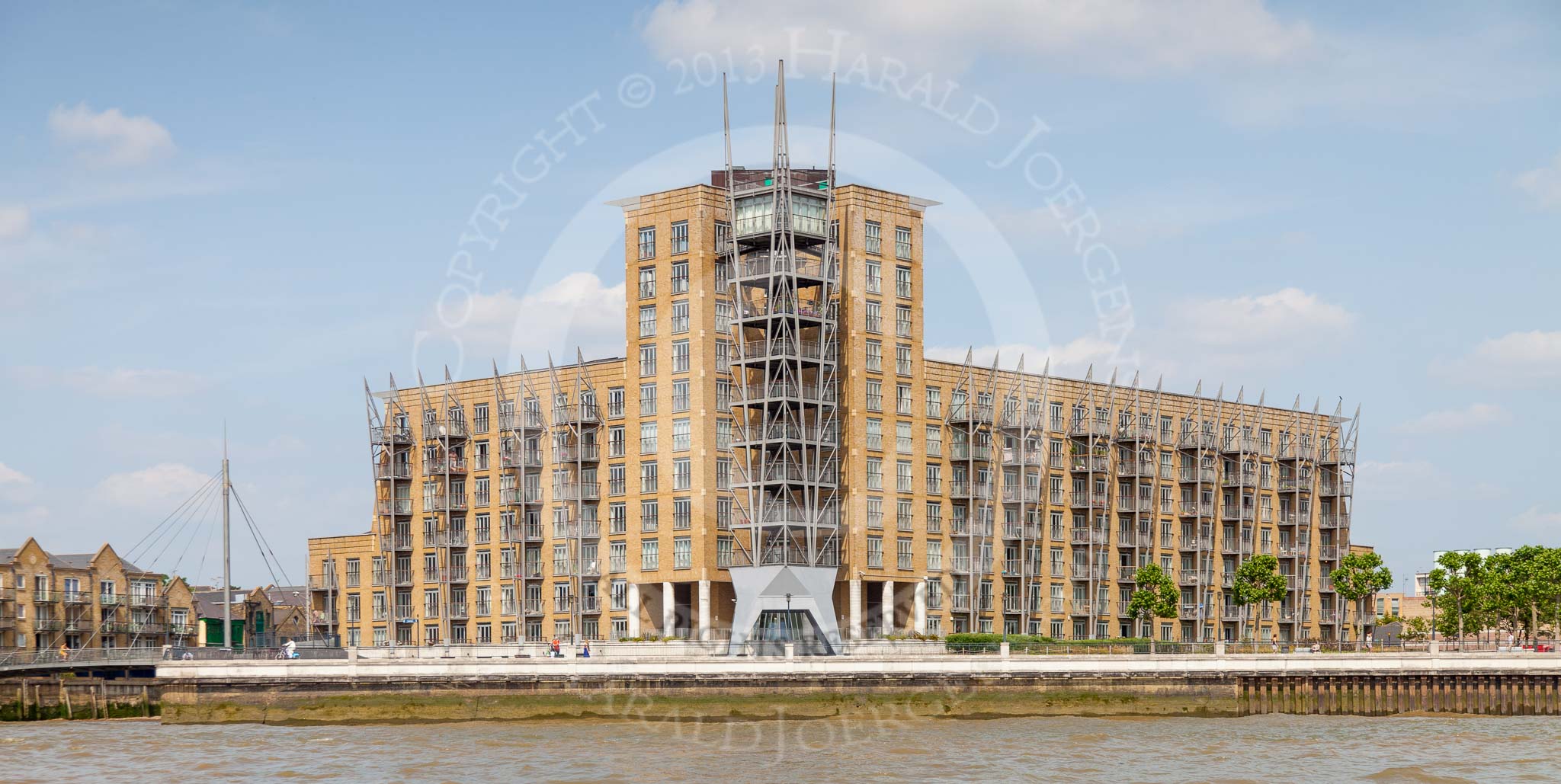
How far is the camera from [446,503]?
124m

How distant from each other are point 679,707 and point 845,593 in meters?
34.1

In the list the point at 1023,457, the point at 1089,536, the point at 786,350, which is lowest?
the point at 1089,536

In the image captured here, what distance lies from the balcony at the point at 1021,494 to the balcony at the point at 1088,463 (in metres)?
4.87

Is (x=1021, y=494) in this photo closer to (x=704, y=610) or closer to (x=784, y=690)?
(x=704, y=610)

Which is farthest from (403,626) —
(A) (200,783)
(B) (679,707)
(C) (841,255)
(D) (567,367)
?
(A) (200,783)

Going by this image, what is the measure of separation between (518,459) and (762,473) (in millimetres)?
20947

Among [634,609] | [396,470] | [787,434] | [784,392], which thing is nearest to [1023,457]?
Result: [787,434]

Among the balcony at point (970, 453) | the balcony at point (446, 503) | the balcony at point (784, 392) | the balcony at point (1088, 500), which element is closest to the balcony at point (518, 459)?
the balcony at point (446, 503)

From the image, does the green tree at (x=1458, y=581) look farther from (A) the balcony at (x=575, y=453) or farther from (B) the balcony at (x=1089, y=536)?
(A) the balcony at (x=575, y=453)

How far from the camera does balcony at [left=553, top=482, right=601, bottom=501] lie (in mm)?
117000

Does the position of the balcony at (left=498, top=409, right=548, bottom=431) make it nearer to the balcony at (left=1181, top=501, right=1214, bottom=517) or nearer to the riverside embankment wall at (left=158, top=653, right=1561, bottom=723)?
the riverside embankment wall at (left=158, top=653, right=1561, bottom=723)

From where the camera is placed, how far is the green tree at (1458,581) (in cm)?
13812

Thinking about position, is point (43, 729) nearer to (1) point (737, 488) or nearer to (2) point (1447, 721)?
(1) point (737, 488)

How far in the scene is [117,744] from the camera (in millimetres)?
74375
